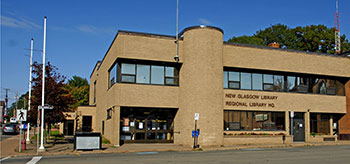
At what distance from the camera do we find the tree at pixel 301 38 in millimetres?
58281

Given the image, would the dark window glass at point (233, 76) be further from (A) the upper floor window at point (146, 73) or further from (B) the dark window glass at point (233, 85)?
(A) the upper floor window at point (146, 73)

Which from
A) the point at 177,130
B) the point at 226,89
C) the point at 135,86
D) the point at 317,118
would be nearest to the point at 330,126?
the point at 317,118

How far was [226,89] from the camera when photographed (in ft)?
98.3

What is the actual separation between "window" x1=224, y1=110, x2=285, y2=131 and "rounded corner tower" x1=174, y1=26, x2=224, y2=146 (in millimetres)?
2490

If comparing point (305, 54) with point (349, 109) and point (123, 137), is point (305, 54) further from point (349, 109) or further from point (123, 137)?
point (123, 137)

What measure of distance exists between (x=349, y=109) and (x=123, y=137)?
2087 cm

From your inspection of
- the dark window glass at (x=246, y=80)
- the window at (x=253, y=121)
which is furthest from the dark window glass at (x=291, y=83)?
the dark window glass at (x=246, y=80)

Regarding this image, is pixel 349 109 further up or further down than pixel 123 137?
further up

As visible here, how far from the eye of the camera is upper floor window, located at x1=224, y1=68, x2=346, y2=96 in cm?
3062

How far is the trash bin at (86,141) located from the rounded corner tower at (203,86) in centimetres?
680

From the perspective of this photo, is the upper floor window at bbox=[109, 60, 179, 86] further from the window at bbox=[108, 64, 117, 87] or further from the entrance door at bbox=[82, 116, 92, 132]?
the entrance door at bbox=[82, 116, 92, 132]

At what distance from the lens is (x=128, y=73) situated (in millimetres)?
27922

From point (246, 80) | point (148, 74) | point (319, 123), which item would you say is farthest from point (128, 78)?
point (319, 123)

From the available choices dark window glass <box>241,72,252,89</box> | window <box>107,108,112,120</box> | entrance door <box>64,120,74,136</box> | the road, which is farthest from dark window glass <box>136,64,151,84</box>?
entrance door <box>64,120,74,136</box>
